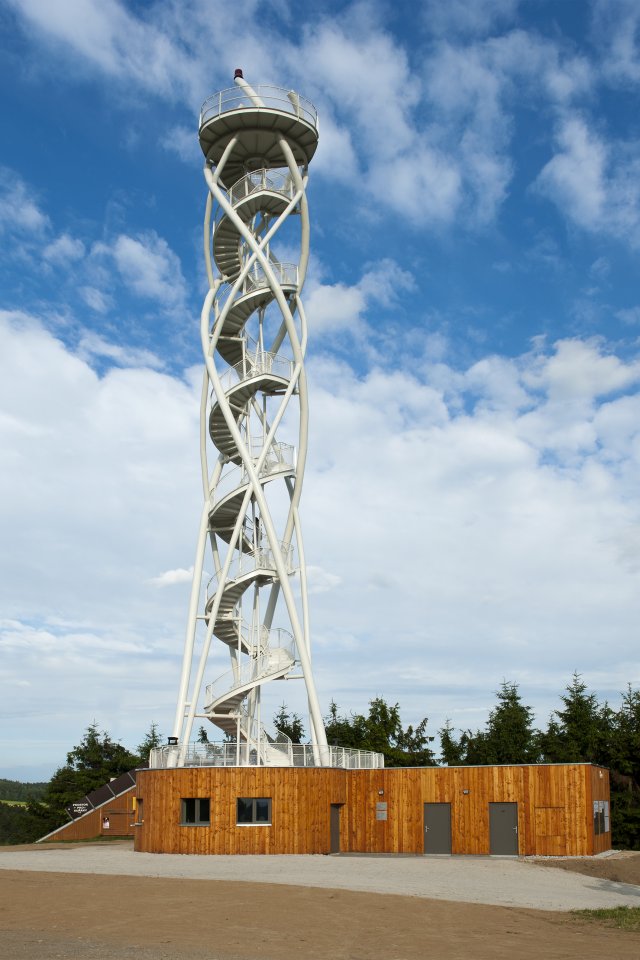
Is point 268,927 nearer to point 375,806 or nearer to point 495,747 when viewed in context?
point 375,806

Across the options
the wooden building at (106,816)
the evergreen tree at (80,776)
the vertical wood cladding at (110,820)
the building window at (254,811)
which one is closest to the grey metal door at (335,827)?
the building window at (254,811)

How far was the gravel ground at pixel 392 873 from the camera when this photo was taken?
1902 cm

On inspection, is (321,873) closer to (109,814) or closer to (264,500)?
(264,500)

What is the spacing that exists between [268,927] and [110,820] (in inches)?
1207

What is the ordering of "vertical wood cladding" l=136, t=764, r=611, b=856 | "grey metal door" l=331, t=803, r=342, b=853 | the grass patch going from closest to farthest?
the grass patch
"vertical wood cladding" l=136, t=764, r=611, b=856
"grey metal door" l=331, t=803, r=342, b=853

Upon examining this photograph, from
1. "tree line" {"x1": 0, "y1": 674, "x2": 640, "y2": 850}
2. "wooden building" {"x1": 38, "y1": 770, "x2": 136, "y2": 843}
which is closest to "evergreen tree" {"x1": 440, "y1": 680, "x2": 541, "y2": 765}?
"tree line" {"x1": 0, "y1": 674, "x2": 640, "y2": 850}

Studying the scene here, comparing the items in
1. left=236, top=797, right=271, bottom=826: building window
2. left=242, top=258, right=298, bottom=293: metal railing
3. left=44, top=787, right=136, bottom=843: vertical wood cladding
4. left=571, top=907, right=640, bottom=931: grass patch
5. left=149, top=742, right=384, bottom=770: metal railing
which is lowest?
left=44, top=787, right=136, bottom=843: vertical wood cladding

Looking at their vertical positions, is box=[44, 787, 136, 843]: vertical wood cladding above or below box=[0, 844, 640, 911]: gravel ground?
below

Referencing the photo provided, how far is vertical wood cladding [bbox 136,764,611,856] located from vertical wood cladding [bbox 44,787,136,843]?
1285 cm

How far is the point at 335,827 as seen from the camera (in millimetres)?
30906

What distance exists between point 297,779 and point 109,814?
17493 mm

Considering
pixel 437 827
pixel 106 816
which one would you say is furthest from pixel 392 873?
pixel 106 816

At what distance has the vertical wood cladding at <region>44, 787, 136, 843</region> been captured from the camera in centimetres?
4269

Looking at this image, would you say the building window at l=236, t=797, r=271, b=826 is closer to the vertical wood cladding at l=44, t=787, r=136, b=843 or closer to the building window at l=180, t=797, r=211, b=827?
the building window at l=180, t=797, r=211, b=827
